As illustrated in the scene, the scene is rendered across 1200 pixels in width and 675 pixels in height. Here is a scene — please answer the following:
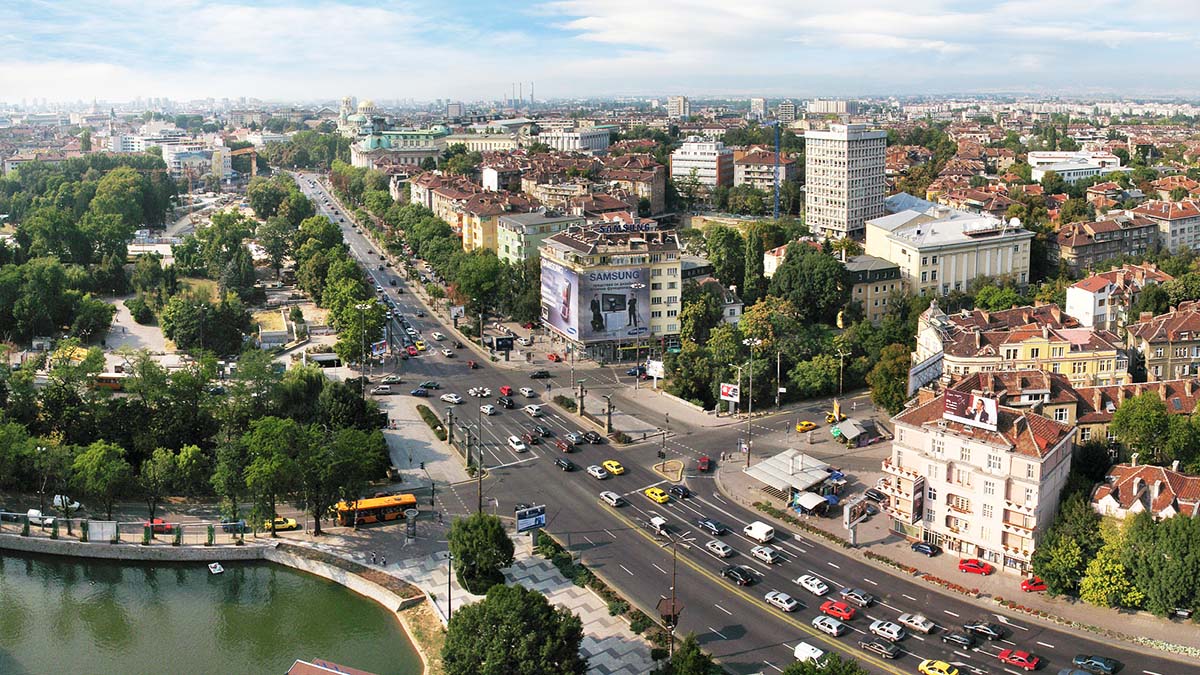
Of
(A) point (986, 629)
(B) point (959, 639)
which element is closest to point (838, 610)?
(B) point (959, 639)

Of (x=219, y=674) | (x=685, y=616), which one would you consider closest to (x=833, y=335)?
(x=685, y=616)

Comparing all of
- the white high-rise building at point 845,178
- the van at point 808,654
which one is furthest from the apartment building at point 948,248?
the van at point 808,654

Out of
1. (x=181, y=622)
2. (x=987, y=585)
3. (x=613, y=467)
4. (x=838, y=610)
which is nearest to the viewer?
(x=838, y=610)

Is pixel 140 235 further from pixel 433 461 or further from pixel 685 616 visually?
pixel 685 616

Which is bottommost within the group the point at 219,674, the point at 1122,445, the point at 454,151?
the point at 219,674

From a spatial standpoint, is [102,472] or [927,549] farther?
[102,472]

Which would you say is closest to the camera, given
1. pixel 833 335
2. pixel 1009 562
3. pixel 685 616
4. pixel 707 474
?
pixel 685 616

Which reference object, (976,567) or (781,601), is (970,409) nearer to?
(976,567)
